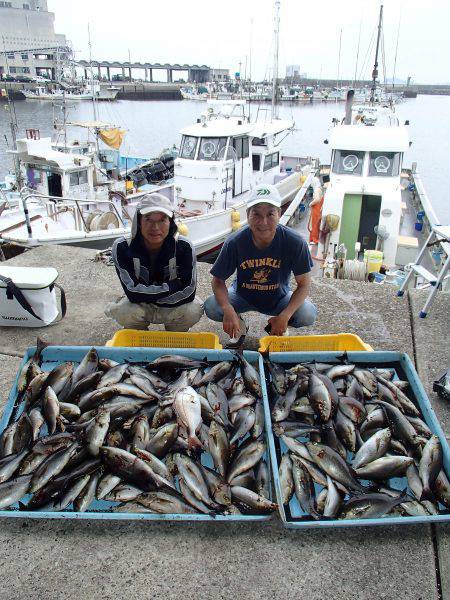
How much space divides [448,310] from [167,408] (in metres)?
2.98

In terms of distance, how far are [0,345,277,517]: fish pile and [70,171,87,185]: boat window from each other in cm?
1099

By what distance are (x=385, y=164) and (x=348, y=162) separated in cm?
83

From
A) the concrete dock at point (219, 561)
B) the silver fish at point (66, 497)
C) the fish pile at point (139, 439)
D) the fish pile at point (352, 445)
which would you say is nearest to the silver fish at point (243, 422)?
the fish pile at point (139, 439)

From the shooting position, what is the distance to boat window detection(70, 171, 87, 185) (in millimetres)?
12813

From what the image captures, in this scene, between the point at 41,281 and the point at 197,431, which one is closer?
the point at 197,431

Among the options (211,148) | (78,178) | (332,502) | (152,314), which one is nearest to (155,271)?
(152,314)

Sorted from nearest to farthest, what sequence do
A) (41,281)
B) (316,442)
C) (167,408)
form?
(316,442) → (167,408) → (41,281)

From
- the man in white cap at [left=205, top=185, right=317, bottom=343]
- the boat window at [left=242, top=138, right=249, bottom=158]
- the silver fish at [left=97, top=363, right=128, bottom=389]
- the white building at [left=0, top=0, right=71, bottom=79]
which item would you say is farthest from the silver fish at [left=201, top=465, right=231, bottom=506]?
the white building at [left=0, top=0, right=71, bottom=79]

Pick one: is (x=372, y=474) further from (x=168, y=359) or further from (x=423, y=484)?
(x=168, y=359)

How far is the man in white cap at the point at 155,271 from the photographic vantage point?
3.12 m

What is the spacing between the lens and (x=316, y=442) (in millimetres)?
2420

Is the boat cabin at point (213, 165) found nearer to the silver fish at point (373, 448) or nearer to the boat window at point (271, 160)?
the boat window at point (271, 160)

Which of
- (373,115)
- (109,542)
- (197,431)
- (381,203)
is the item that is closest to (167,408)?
(197,431)

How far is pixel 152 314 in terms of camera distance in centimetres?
364
